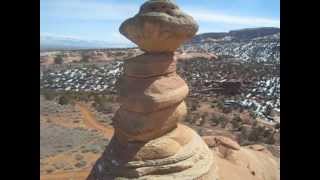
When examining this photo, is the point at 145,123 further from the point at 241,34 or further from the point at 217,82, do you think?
the point at 241,34

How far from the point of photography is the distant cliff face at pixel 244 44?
6735 centimetres

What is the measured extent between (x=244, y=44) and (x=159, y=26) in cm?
7804

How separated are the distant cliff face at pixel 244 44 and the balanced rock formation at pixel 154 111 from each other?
4961 cm

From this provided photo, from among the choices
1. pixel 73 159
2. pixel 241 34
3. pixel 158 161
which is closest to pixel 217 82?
pixel 73 159

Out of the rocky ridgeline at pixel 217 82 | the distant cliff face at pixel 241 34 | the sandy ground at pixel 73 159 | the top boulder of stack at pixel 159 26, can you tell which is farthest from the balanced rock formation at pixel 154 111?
the distant cliff face at pixel 241 34

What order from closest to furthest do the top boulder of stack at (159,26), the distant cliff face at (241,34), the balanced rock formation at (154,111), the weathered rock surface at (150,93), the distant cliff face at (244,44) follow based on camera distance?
the balanced rock formation at (154,111), the weathered rock surface at (150,93), the top boulder of stack at (159,26), the distant cliff face at (244,44), the distant cliff face at (241,34)

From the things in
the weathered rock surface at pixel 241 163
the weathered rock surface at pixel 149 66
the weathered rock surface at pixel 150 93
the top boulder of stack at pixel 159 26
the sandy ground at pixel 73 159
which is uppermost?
the top boulder of stack at pixel 159 26

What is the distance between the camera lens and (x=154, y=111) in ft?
27.7

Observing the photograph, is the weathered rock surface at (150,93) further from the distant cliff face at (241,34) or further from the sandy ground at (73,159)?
the distant cliff face at (241,34)

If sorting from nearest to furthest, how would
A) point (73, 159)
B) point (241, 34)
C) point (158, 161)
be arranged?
point (158, 161) → point (73, 159) → point (241, 34)

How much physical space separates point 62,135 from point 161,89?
48.1 feet

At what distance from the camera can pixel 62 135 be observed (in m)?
22.1
